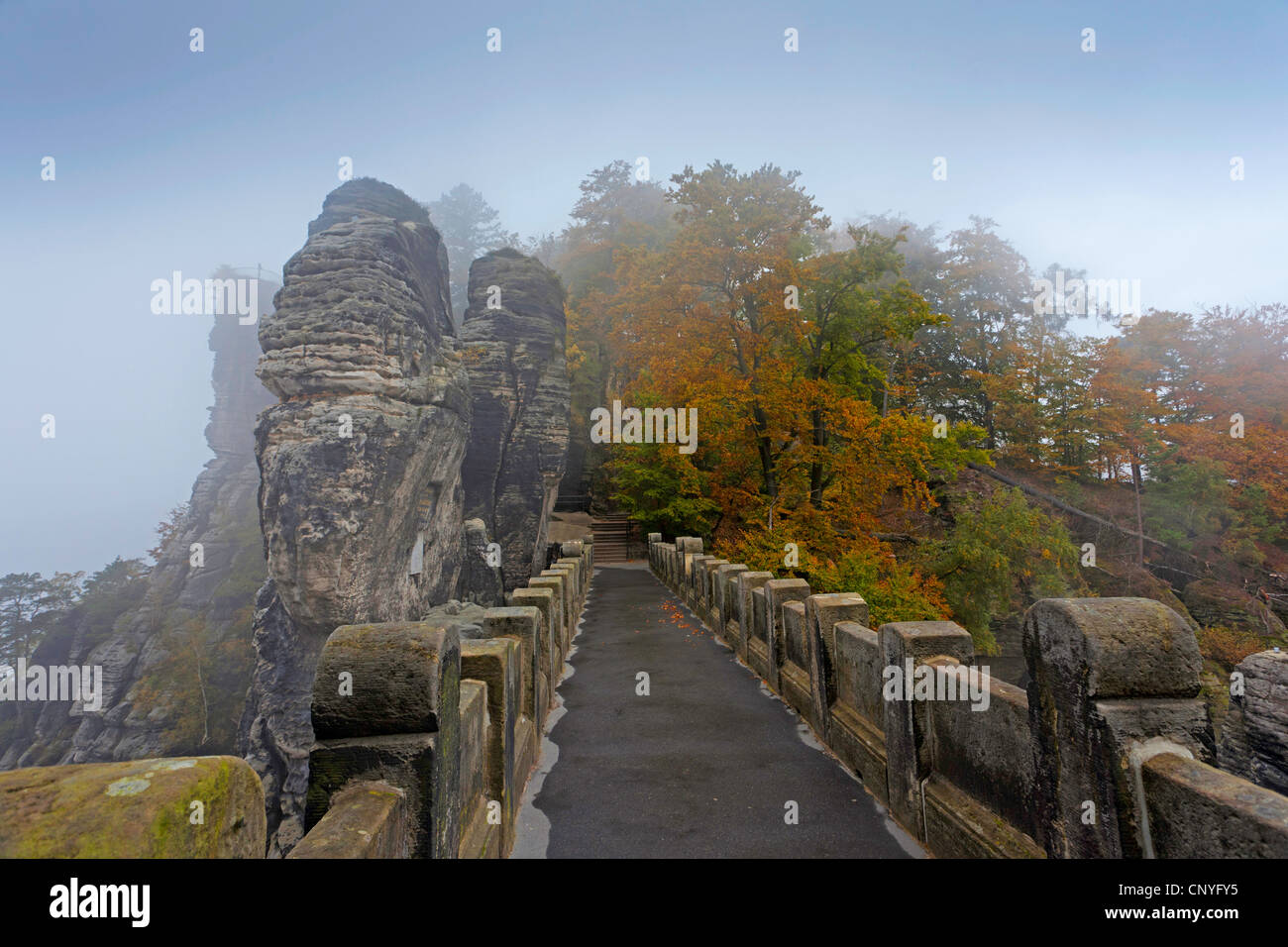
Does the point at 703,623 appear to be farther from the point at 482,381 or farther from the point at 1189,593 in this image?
the point at 1189,593

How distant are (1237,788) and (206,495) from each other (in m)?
73.3

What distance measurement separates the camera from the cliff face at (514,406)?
29.5m

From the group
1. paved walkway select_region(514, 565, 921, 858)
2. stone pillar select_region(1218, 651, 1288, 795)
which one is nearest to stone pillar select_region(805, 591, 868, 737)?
paved walkway select_region(514, 565, 921, 858)

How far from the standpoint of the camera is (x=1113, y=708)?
243 centimetres

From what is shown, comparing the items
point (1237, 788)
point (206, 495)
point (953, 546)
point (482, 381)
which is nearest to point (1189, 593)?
point (953, 546)

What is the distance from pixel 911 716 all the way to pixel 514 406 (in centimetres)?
2822

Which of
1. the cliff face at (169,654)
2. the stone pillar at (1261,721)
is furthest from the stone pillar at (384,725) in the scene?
the cliff face at (169,654)

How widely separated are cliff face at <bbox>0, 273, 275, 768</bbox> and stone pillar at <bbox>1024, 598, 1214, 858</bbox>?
1852 inches

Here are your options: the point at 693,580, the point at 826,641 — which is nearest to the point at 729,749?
the point at 826,641

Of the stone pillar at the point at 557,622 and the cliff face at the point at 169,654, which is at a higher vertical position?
the stone pillar at the point at 557,622

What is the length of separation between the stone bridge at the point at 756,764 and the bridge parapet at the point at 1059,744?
1cm

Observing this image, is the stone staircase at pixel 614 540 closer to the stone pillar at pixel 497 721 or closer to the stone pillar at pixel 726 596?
the stone pillar at pixel 726 596

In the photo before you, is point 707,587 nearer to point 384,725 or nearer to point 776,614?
point 776,614

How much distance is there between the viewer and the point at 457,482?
27156 mm
